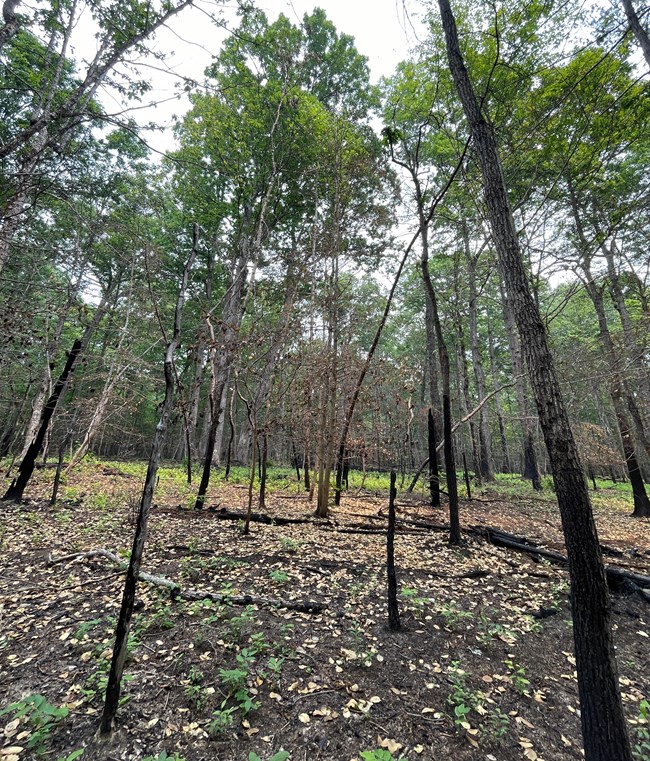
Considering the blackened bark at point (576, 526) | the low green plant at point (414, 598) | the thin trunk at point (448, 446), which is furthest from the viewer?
the thin trunk at point (448, 446)

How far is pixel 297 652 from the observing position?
9.22 feet

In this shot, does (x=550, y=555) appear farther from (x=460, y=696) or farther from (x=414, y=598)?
(x=460, y=696)

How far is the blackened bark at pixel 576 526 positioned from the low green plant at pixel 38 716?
3.04m

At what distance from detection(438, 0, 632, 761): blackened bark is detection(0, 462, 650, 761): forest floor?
50cm

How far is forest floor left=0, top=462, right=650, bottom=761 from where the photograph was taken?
2.05 meters

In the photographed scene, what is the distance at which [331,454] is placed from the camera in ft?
23.2

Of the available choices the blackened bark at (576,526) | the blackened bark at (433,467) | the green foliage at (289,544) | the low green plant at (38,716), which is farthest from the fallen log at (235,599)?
the blackened bark at (433,467)

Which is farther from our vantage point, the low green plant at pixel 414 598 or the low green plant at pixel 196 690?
the low green plant at pixel 414 598

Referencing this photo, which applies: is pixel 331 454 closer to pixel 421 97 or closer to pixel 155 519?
pixel 155 519

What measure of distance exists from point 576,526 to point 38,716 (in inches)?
140

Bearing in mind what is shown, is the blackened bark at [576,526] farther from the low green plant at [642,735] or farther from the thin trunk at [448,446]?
Answer: the thin trunk at [448,446]

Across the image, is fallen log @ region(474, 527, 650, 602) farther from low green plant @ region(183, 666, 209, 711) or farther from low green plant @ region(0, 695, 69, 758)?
low green plant @ region(0, 695, 69, 758)

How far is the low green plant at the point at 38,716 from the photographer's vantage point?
1900 mm

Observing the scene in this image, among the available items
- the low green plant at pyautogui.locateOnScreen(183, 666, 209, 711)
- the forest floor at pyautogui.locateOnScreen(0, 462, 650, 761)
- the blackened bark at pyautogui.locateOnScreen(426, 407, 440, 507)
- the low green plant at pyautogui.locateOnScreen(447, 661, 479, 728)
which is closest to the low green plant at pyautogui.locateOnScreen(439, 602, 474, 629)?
the forest floor at pyautogui.locateOnScreen(0, 462, 650, 761)
